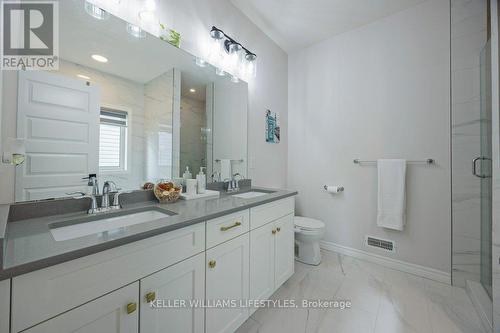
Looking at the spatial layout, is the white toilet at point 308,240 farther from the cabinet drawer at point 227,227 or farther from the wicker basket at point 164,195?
the wicker basket at point 164,195

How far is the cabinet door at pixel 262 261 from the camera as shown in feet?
4.42

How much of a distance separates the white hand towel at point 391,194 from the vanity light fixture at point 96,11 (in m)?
2.53

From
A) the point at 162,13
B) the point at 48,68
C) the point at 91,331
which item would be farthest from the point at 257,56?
the point at 91,331

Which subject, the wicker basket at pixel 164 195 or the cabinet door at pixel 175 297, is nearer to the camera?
the cabinet door at pixel 175 297

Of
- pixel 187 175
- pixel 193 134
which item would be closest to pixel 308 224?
pixel 187 175

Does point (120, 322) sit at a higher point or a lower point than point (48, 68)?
lower

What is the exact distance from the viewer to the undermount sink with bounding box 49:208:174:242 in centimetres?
85

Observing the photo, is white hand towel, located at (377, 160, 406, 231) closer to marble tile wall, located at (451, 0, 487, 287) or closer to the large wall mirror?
marble tile wall, located at (451, 0, 487, 287)

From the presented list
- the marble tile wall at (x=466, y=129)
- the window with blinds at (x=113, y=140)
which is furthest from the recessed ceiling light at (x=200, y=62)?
Result: the marble tile wall at (x=466, y=129)

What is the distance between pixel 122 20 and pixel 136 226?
1222 millimetres

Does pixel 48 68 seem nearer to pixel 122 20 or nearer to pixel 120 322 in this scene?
pixel 122 20

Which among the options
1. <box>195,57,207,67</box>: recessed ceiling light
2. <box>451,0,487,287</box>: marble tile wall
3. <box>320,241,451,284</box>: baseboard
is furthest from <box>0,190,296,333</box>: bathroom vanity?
<box>451,0,487,287</box>: marble tile wall

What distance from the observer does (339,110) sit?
7.88ft

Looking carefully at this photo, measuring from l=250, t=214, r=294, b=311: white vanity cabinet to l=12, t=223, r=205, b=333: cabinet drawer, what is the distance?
632 mm
